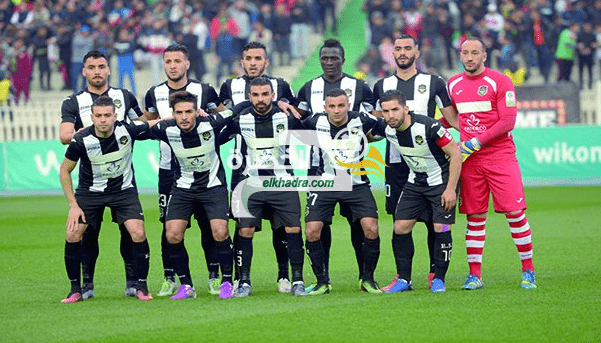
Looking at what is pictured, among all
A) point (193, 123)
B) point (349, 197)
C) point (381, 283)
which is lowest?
point (381, 283)

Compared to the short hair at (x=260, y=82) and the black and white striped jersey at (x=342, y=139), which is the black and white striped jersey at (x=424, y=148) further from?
the short hair at (x=260, y=82)

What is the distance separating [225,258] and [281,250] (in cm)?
68

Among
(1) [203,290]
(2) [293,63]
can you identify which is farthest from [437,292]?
(2) [293,63]

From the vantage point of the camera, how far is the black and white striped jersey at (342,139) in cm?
995

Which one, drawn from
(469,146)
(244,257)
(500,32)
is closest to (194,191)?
(244,257)

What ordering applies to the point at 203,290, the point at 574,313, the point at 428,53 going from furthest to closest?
the point at 428,53 < the point at 203,290 < the point at 574,313

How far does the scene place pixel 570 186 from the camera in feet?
69.7

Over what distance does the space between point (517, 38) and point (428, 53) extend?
2.65 metres

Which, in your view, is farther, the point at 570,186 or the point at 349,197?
the point at 570,186

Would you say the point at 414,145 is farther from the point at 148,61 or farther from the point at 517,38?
the point at 148,61

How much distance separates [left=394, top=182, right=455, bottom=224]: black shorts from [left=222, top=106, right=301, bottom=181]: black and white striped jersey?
1.15 m

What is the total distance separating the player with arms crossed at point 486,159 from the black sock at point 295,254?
162 centimetres

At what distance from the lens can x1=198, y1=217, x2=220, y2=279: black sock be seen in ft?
34.1

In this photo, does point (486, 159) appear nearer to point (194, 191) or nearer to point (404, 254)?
point (404, 254)
